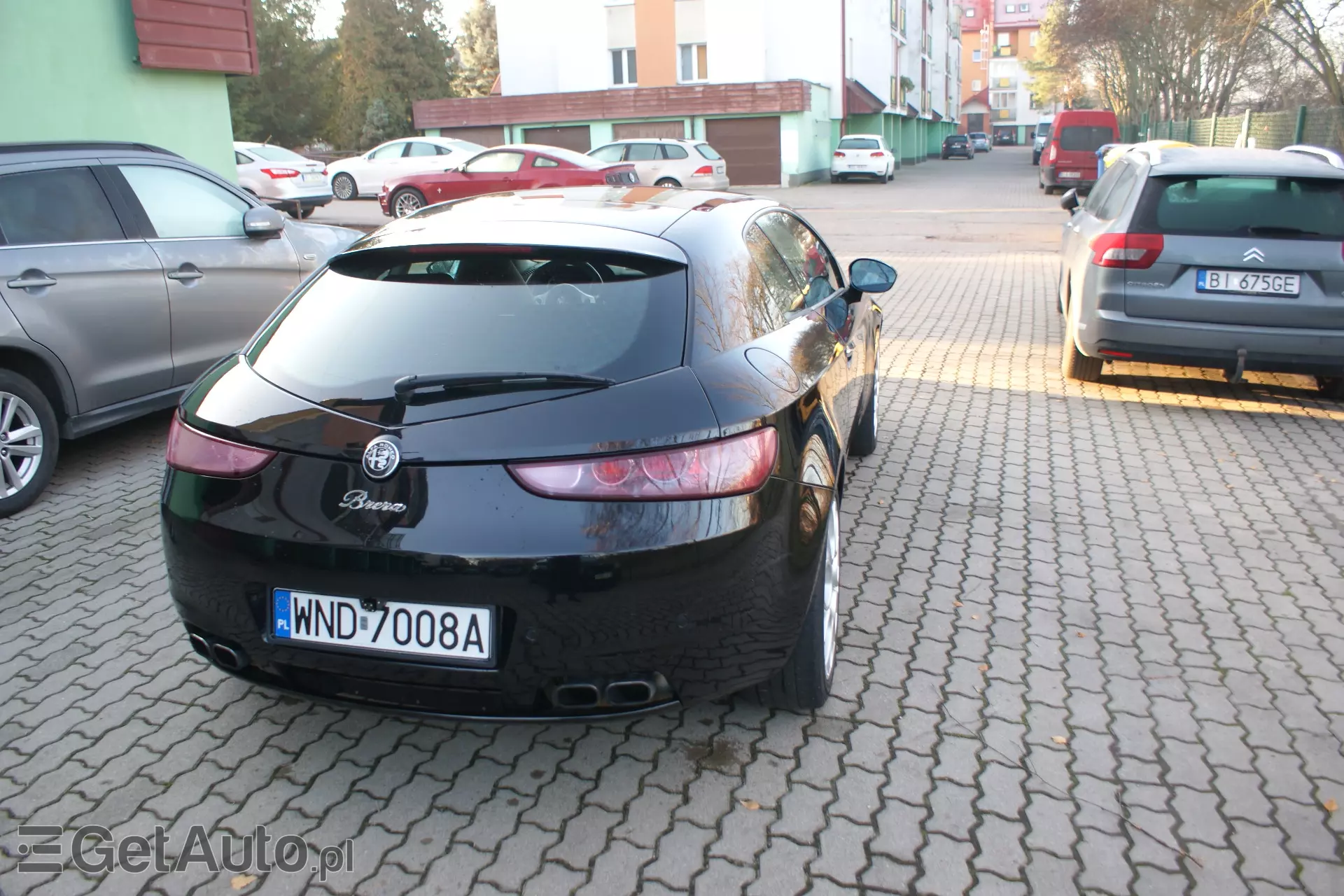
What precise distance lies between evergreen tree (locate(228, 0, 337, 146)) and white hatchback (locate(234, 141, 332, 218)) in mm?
30101

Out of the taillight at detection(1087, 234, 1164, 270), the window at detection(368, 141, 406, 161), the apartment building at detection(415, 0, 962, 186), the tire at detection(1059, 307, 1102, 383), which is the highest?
the apartment building at detection(415, 0, 962, 186)

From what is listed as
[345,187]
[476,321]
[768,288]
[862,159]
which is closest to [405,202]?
[345,187]

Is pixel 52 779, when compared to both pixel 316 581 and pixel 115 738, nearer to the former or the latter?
pixel 115 738

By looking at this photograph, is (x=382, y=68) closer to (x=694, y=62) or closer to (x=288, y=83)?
(x=288, y=83)

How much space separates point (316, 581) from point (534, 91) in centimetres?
4486

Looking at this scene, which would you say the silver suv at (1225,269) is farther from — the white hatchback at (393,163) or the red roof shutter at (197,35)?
the white hatchback at (393,163)

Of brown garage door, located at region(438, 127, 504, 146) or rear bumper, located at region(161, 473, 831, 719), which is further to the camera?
brown garage door, located at region(438, 127, 504, 146)

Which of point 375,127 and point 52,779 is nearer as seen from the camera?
point 52,779

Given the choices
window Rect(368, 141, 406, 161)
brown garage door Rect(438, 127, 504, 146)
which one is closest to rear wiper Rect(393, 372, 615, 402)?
window Rect(368, 141, 406, 161)

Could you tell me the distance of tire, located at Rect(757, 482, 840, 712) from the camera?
312 cm

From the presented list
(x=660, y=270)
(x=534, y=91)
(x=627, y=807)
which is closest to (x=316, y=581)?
(x=627, y=807)

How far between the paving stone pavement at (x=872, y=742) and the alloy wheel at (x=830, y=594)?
0.54 feet

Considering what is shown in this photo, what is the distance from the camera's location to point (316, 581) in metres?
2.65

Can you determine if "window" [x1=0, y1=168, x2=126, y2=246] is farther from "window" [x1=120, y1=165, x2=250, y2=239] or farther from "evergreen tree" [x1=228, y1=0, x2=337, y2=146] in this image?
"evergreen tree" [x1=228, y1=0, x2=337, y2=146]
